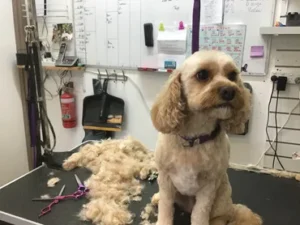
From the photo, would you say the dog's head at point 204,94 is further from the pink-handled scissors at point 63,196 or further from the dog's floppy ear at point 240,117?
the pink-handled scissors at point 63,196

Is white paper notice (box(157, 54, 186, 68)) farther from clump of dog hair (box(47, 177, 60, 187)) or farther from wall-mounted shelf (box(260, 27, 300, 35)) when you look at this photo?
clump of dog hair (box(47, 177, 60, 187))

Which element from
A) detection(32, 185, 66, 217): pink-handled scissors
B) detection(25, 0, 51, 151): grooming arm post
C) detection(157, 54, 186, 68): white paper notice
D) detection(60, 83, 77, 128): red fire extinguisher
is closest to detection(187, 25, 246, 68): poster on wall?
detection(157, 54, 186, 68): white paper notice

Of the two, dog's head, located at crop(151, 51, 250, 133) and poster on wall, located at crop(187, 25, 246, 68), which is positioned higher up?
poster on wall, located at crop(187, 25, 246, 68)

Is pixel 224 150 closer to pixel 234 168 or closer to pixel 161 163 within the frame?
pixel 161 163

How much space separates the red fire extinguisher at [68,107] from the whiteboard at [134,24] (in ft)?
1.10

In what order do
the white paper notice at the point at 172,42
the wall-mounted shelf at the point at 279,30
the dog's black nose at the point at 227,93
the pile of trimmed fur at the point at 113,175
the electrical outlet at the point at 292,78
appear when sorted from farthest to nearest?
the white paper notice at the point at 172,42, the electrical outlet at the point at 292,78, the wall-mounted shelf at the point at 279,30, the pile of trimmed fur at the point at 113,175, the dog's black nose at the point at 227,93

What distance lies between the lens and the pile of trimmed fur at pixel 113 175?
1084 millimetres

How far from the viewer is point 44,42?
2699mm

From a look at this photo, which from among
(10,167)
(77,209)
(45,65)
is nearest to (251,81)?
(77,209)

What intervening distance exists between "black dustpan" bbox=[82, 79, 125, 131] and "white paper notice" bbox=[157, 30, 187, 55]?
1.91 ft

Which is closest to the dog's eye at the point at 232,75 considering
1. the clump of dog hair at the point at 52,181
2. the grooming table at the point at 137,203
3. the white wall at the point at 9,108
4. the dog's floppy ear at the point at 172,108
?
the dog's floppy ear at the point at 172,108

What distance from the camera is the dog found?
2.78 feet

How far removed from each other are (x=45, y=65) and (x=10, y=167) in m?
0.91

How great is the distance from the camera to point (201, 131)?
3.05ft
